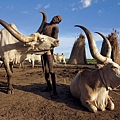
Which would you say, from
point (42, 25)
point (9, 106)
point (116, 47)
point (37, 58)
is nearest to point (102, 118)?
point (9, 106)

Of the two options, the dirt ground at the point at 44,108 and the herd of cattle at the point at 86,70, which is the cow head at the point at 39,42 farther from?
the dirt ground at the point at 44,108

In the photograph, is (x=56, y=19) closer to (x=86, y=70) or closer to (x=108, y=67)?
(x=86, y=70)

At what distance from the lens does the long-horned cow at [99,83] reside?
5.33 m

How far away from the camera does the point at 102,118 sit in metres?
5.11

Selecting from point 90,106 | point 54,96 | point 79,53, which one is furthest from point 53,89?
point 79,53

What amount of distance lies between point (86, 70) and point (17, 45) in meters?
2.04

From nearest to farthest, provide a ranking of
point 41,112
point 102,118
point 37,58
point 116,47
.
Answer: point 102,118
point 41,112
point 116,47
point 37,58

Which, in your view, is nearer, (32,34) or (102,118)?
(102,118)

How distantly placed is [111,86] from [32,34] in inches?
95.1

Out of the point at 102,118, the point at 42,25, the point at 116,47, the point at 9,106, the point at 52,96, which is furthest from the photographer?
the point at 116,47

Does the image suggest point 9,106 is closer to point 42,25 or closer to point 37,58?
point 42,25

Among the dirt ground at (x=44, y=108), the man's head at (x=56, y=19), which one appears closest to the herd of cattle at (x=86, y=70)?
the dirt ground at (x=44, y=108)

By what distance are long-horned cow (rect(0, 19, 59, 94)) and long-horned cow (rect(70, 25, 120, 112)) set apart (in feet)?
4.16

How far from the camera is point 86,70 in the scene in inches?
239
